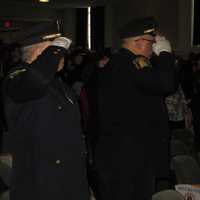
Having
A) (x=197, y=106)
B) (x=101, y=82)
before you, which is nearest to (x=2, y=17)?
(x=197, y=106)

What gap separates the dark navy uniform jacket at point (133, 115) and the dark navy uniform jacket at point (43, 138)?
73 centimetres

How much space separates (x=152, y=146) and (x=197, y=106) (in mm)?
2278

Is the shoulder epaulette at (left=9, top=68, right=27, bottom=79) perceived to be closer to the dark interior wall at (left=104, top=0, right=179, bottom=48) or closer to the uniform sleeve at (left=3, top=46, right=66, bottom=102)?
the uniform sleeve at (left=3, top=46, right=66, bottom=102)

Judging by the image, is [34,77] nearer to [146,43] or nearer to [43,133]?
[43,133]

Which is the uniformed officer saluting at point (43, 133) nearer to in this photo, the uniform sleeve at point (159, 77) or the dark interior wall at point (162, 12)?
the uniform sleeve at point (159, 77)

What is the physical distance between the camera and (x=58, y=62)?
2818 mm

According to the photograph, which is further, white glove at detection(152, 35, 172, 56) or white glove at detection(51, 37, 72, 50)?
white glove at detection(152, 35, 172, 56)

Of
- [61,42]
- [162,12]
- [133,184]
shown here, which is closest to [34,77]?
[61,42]

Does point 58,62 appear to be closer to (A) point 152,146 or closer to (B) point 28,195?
(B) point 28,195

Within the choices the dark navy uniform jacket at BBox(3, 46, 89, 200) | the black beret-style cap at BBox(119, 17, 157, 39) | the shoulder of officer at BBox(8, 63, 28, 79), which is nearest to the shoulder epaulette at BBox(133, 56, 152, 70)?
the black beret-style cap at BBox(119, 17, 157, 39)

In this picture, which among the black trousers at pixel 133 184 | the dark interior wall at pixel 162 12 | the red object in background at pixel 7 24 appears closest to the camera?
the black trousers at pixel 133 184

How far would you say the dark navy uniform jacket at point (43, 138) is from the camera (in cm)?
278

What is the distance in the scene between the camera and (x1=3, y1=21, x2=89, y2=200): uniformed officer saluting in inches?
109

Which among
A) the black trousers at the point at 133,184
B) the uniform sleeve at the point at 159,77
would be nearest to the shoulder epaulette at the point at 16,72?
the uniform sleeve at the point at 159,77
